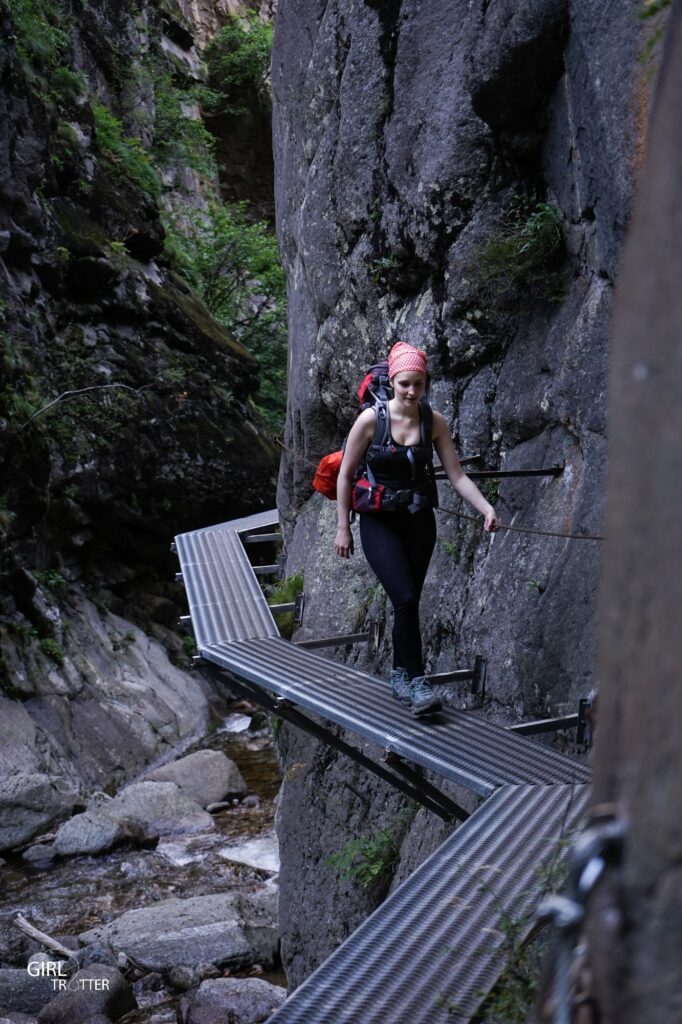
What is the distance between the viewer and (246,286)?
2505 cm

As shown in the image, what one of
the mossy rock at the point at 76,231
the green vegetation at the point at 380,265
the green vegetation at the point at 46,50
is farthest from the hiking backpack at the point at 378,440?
the green vegetation at the point at 46,50

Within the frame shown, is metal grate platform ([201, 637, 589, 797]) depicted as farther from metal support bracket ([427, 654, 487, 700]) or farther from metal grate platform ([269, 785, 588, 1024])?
metal support bracket ([427, 654, 487, 700])

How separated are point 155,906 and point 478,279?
23.8 feet

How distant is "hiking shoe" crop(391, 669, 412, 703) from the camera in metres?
4.56

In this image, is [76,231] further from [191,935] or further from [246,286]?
[191,935]

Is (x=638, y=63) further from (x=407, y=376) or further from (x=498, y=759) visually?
(x=498, y=759)

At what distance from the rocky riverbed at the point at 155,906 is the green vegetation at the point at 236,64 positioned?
23801mm

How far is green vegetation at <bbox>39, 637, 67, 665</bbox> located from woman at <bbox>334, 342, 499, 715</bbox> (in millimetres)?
11120

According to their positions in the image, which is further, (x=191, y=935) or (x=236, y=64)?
(x=236, y=64)

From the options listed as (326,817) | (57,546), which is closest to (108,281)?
(57,546)

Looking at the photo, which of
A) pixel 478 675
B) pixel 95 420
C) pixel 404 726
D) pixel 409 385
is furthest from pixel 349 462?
pixel 95 420

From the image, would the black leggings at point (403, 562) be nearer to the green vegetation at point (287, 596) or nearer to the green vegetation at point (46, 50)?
the green vegetation at point (287, 596)

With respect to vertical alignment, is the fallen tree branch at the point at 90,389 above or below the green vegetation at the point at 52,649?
above

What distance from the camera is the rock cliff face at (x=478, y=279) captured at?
14.9 ft
